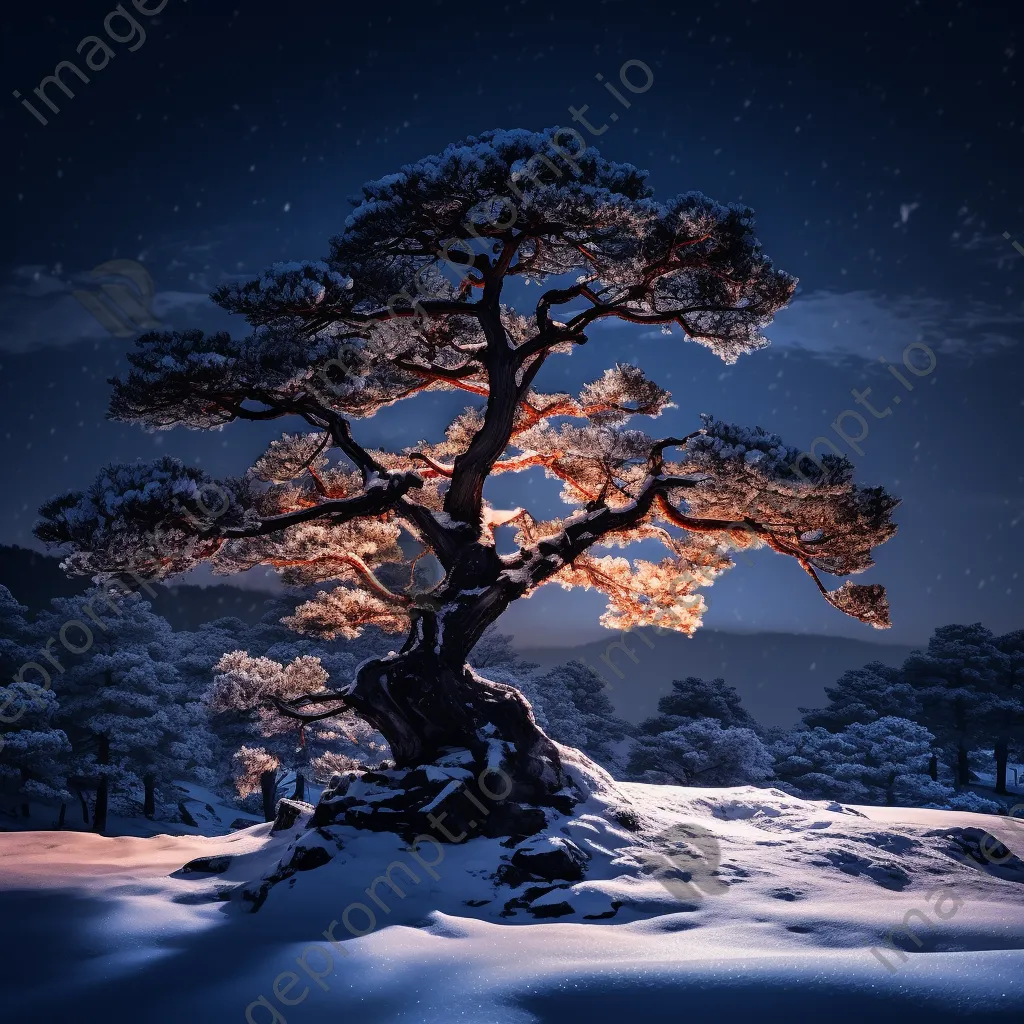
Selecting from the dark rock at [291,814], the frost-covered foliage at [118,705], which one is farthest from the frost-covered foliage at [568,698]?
the dark rock at [291,814]

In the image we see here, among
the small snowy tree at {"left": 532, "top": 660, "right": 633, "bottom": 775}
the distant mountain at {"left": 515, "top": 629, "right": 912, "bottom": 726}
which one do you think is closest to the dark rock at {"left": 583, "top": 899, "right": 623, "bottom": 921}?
the small snowy tree at {"left": 532, "top": 660, "right": 633, "bottom": 775}

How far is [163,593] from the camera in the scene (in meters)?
51.6

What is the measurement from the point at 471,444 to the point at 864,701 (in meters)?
27.0

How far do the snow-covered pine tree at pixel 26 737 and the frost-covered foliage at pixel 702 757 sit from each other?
17.2 m

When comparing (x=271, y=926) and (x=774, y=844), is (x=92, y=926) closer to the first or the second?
(x=271, y=926)

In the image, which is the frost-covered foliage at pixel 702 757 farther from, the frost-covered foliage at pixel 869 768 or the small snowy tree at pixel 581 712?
the small snowy tree at pixel 581 712

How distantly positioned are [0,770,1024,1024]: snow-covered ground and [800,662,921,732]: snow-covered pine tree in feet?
67.7

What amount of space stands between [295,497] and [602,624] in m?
5.29

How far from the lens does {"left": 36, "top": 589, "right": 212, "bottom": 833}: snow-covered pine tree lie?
2198 centimetres

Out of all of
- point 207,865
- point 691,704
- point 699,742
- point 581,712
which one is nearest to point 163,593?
point 581,712

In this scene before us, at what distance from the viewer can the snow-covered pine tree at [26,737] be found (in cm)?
1883

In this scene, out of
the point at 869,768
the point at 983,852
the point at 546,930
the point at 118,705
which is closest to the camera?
the point at 546,930

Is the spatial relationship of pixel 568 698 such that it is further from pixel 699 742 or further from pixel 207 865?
pixel 207 865

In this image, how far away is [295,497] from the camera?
9.70 metres
